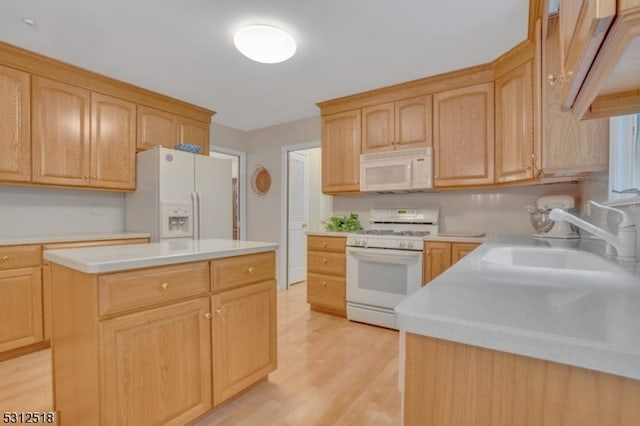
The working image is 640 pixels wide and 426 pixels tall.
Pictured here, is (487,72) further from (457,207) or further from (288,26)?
(288,26)

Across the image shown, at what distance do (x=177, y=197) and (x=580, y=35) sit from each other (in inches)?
122

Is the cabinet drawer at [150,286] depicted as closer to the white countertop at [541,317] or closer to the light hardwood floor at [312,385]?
the light hardwood floor at [312,385]

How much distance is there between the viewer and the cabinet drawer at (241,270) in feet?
5.10

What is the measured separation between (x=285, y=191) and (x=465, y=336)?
393 centimetres

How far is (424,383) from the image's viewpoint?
528 mm

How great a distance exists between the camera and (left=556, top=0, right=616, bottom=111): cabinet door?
47 cm

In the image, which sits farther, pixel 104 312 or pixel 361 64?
pixel 361 64

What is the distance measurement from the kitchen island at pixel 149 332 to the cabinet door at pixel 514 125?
6.91 feet

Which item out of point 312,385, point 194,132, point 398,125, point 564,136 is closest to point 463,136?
point 398,125

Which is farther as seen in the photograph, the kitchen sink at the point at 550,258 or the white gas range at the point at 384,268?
the white gas range at the point at 384,268

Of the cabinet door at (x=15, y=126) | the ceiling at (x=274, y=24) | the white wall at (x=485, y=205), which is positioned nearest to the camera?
the ceiling at (x=274, y=24)

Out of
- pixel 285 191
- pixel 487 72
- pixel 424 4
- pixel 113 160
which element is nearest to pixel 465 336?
pixel 424 4

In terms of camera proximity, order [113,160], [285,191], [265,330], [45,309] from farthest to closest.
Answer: [285,191] < [113,160] < [45,309] < [265,330]

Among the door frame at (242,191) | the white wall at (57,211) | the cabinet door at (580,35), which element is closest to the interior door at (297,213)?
the door frame at (242,191)
